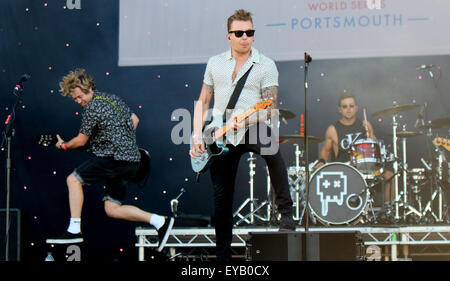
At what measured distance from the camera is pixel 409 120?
294 inches

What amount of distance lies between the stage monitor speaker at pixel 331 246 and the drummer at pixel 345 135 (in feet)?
10.4

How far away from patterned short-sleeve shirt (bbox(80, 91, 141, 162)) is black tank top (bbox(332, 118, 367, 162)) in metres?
2.85

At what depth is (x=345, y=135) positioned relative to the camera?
23.6ft

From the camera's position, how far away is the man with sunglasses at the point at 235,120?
4254 mm

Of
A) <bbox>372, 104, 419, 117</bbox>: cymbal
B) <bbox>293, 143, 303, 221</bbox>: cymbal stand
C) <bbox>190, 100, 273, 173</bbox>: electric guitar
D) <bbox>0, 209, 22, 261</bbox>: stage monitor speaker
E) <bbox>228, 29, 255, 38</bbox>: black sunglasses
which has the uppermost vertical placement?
<bbox>228, 29, 255, 38</bbox>: black sunglasses

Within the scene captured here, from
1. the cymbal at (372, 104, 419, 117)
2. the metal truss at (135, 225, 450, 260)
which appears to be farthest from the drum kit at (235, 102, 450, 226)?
the metal truss at (135, 225, 450, 260)

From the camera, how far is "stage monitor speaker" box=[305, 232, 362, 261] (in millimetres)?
3852

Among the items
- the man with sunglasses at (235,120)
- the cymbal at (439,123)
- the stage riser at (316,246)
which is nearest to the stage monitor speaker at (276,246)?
the stage riser at (316,246)

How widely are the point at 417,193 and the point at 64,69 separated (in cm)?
455

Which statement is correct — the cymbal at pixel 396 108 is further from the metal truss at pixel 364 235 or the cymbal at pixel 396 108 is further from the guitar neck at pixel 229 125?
the guitar neck at pixel 229 125

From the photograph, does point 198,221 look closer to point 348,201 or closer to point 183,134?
point 183,134

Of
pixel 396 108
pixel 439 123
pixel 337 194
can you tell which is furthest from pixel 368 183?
pixel 439 123

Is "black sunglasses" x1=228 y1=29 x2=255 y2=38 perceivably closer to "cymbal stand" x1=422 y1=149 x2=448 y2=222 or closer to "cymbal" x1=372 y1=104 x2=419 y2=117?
"cymbal" x1=372 y1=104 x2=419 y2=117
